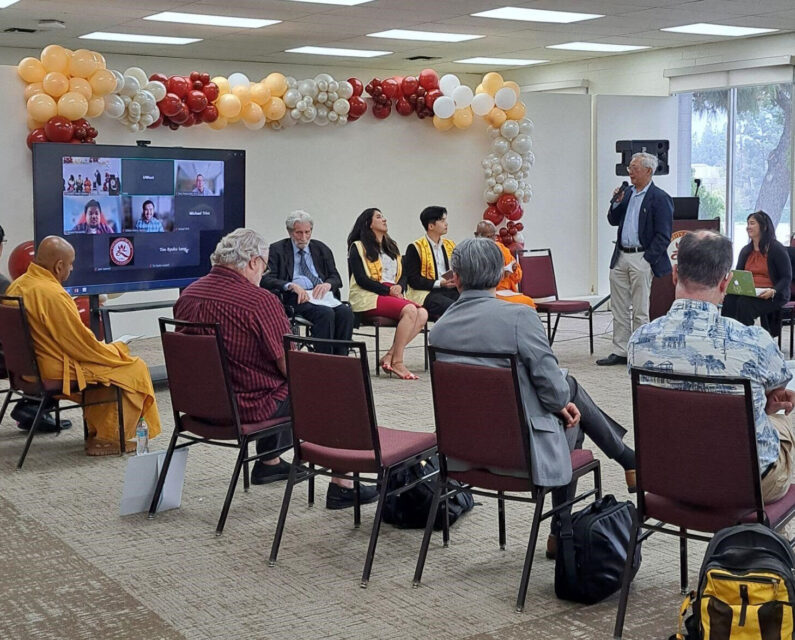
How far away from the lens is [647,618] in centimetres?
337

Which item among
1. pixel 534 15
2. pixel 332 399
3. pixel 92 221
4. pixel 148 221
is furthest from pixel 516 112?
pixel 332 399

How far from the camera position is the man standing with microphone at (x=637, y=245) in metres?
7.98

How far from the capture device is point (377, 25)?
11352 millimetres

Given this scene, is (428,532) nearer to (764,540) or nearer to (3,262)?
(764,540)

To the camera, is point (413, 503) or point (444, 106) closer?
point (413, 503)

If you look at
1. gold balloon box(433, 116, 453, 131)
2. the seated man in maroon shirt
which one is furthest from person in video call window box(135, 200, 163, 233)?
gold balloon box(433, 116, 453, 131)

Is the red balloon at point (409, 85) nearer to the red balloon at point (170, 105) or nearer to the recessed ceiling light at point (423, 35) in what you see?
the recessed ceiling light at point (423, 35)

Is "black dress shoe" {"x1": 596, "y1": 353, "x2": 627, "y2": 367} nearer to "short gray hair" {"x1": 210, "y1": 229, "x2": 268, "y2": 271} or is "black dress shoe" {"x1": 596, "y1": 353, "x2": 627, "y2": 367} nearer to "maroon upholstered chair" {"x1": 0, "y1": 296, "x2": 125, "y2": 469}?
"maroon upholstered chair" {"x1": 0, "y1": 296, "x2": 125, "y2": 469}

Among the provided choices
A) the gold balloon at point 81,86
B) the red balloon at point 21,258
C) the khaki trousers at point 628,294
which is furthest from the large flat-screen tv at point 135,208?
the khaki trousers at point 628,294

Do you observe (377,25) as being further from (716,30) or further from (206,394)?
(206,394)

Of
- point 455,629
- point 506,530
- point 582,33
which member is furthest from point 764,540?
point 582,33

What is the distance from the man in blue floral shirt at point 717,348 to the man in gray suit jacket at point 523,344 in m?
0.34

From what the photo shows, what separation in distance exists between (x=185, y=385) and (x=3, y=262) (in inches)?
197

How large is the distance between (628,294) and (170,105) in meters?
4.11
